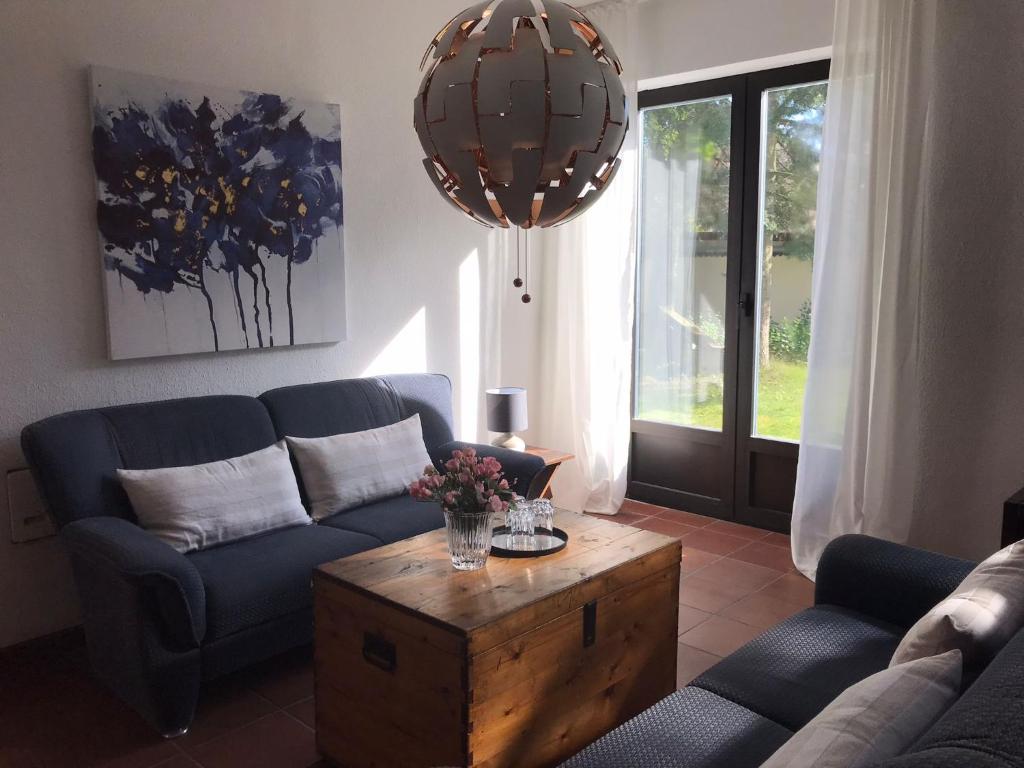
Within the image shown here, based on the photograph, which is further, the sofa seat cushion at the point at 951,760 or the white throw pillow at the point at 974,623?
the white throw pillow at the point at 974,623

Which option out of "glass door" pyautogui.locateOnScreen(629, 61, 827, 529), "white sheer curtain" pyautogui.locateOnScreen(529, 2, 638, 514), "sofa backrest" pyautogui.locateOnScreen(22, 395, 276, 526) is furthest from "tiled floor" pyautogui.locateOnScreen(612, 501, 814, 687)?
"sofa backrest" pyautogui.locateOnScreen(22, 395, 276, 526)

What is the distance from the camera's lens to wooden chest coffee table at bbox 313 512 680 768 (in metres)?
2.07

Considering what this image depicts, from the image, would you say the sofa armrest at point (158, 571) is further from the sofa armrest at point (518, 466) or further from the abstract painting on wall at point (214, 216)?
the sofa armrest at point (518, 466)

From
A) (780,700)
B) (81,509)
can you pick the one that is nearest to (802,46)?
(780,700)

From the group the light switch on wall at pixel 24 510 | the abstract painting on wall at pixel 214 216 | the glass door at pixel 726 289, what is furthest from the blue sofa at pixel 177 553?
the glass door at pixel 726 289

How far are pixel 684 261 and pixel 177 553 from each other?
3.10 meters

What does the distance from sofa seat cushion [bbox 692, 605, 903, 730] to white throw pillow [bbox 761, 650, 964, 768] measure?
1.70ft

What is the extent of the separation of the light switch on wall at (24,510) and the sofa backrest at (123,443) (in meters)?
0.22

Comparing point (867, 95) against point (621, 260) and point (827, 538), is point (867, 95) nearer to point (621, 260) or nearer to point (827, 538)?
point (621, 260)

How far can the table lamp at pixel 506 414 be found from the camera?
4125 millimetres

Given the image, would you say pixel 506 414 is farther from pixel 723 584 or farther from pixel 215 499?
pixel 215 499

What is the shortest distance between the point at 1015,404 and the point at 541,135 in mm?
2682


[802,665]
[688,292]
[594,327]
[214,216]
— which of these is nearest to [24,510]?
[214,216]

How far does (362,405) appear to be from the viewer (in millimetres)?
3736
